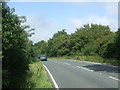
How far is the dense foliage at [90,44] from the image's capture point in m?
33.2

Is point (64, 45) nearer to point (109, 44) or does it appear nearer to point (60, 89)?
point (109, 44)

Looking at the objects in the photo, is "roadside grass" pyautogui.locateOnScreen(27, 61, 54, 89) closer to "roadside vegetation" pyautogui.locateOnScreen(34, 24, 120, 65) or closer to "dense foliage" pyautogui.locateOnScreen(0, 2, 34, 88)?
"dense foliage" pyautogui.locateOnScreen(0, 2, 34, 88)

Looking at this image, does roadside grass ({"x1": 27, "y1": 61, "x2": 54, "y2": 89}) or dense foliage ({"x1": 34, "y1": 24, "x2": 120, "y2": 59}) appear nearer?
roadside grass ({"x1": 27, "y1": 61, "x2": 54, "y2": 89})

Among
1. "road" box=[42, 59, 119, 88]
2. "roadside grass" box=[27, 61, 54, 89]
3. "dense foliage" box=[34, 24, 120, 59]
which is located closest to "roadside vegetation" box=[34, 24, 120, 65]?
"dense foliage" box=[34, 24, 120, 59]

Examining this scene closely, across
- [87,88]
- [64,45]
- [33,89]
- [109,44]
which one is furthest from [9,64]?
[64,45]

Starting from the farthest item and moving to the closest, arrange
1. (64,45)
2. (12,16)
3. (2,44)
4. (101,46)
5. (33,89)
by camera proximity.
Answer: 1. (64,45)
2. (101,46)
3. (12,16)
4. (33,89)
5. (2,44)

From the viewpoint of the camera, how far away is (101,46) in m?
39.3

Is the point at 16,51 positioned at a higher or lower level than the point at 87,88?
higher

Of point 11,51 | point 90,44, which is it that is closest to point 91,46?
point 90,44

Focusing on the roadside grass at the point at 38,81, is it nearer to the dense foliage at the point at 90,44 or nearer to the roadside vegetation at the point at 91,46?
the roadside vegetation at the point at 91,46

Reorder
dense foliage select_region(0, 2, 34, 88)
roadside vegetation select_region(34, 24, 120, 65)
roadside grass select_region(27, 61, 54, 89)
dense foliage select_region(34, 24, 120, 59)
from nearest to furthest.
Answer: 1. dense foliage select_region(0, 2, 34, 88)
2. roadside grass select_region(27, 61, 54, 89)
3. roadside vegetation select_region(34, 24, 120, 65)
4. dense foliage select_region(34, 24, 120, 59)

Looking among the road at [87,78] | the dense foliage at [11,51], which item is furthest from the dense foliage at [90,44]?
the dense foliage at [11,51]

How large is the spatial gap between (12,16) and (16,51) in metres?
1.81

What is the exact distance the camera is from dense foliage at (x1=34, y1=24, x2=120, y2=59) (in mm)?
33169
